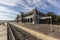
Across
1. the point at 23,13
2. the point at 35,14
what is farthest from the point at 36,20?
the point at 23,13

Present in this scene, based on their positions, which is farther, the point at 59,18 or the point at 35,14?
the point at 35,14

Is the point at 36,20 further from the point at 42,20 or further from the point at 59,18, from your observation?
the point at 59,18

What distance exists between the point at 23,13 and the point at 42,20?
35330mm

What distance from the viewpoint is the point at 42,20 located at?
50406 millimetres

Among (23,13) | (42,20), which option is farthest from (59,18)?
(23,13)

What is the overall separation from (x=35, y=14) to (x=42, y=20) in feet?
13.1

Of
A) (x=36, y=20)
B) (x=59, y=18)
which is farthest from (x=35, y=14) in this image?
(x=59, y=18)

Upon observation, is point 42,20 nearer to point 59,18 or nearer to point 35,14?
point 35,14

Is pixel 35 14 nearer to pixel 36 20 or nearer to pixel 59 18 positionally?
pixel 36 20

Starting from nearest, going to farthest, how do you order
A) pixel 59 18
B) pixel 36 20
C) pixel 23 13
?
pixel 59 18 → pixel 36 20 → pixel 23 13

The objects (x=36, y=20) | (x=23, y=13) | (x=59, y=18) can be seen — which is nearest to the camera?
(x=59, y=18)

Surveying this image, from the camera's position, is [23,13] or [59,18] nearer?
[59,18]

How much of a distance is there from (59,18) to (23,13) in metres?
45.0

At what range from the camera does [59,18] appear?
4181cm
